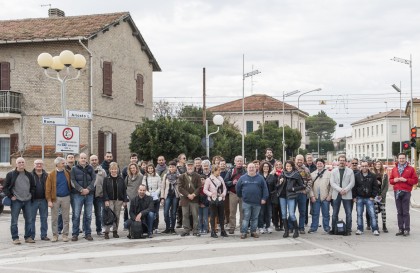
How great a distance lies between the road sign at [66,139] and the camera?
53.0ft

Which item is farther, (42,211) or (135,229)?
(135,229)

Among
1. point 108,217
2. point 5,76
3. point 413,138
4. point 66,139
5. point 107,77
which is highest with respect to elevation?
point 107,77

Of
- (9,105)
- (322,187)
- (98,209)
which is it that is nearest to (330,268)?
(322,187)

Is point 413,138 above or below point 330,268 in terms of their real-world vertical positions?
above

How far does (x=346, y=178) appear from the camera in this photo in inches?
508

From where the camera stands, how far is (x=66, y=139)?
1631cm

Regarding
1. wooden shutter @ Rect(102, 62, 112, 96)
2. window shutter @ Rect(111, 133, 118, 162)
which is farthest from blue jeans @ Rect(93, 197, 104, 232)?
window shutter @ Rect(111, 133, 118, 162)

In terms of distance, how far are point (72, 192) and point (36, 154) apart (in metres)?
14.8

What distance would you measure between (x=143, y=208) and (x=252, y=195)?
8.25 feet

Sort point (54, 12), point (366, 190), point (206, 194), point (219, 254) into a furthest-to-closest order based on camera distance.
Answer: point (54, 12), point (366, 190), point (206, 194), point (219, 254)

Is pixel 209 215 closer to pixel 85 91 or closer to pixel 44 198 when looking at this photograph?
pixel 44 198

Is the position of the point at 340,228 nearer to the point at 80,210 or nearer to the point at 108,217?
the point at 108,217

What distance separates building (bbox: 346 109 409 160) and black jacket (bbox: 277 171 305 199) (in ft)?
235

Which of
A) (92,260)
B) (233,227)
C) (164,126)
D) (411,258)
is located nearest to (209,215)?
(233,227)
